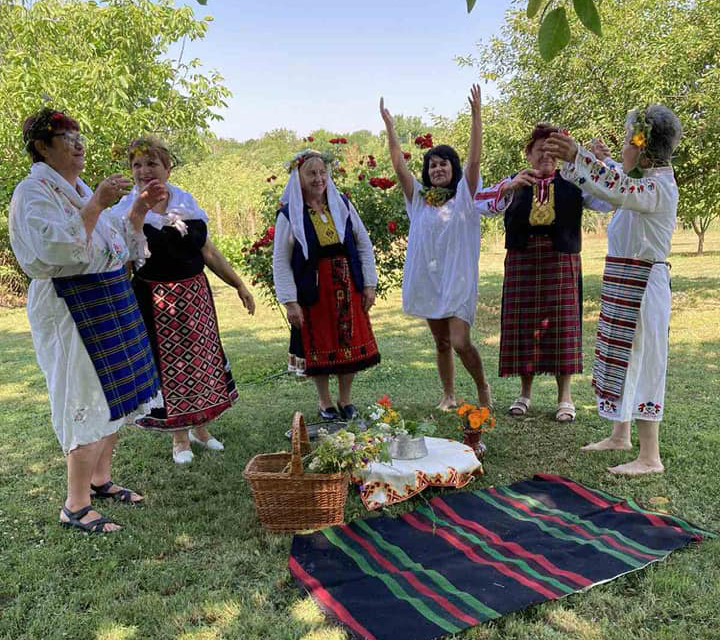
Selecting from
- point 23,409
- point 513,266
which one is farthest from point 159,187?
point 23,409

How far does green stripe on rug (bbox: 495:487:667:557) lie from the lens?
261 cm

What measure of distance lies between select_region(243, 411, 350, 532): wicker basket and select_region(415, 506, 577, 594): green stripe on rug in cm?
46

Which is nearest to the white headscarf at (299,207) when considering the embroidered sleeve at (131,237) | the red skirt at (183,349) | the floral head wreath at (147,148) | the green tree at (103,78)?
the red skirt at (183,349)

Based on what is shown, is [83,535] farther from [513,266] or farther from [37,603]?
[513,266]

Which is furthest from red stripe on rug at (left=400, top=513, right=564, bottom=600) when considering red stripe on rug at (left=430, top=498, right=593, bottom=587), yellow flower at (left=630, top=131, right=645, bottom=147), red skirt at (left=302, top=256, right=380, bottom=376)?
yellow flower at (left=630, top=131, right=645, bottom=147)

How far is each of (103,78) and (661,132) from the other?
286 inches

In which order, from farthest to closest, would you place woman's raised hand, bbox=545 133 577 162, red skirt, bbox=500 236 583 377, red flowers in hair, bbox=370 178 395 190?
1. red flowers in hair, bbox=370 178 395 190
2. red skirt, bbox=500 236 583 377
3. woman's raised hand, bbox=545 133 577 162

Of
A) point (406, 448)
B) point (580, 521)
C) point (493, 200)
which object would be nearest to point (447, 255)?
point (493, 200)

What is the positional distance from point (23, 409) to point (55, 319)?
10.9 feet

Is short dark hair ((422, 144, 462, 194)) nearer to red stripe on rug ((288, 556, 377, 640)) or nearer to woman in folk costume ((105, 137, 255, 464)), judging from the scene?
woman in folk costume ((105, 137, 255, 464))

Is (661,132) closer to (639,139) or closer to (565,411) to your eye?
(639,139)

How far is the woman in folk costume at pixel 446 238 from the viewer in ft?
13.9

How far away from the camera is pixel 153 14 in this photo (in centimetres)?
879

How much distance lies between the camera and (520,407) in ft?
15.1
